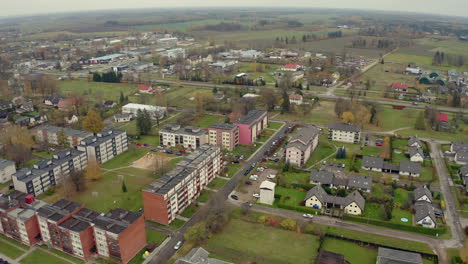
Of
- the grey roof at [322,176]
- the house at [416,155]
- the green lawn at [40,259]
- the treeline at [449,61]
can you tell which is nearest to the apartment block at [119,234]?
the green lawn at [40,259]

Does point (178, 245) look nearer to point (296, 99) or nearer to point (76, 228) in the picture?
point (76, 228)

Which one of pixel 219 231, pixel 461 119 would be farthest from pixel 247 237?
pixel 461 119

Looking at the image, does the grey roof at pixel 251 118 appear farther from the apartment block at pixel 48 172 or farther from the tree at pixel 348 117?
the apartment block at pixel 48 172

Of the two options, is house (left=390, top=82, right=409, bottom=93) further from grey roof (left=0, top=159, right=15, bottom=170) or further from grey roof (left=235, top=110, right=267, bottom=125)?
A: grey roof (left=0, top=159, right=15, bottom=170)

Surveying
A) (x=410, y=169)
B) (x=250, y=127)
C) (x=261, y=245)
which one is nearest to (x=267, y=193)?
(x=261, y=245)

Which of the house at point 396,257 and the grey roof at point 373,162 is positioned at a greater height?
the grey roof at point 373,162

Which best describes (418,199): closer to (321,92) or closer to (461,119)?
(461,119)
